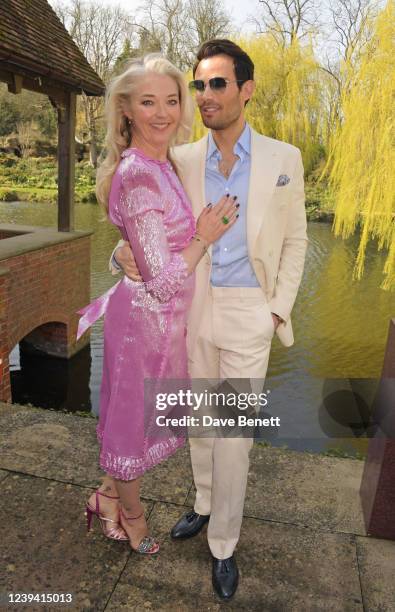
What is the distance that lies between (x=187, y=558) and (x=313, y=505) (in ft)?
2.54

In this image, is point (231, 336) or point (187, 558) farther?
point (187, 558)

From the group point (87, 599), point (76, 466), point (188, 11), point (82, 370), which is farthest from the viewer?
point (188, 11)

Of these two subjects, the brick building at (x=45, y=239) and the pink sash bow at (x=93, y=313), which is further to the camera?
the brick building at (x=45, y=239)

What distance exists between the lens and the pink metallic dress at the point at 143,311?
1.82 m

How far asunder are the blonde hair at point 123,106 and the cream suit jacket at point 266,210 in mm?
170

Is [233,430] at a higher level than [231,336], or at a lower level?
lower

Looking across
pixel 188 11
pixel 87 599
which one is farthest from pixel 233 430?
pixel 188 11

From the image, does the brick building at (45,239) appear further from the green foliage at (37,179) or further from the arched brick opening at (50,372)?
the green foliage at (37,179)

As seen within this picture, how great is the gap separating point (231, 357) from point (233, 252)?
1.44 ft

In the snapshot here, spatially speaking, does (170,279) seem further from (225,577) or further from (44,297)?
(44,297)

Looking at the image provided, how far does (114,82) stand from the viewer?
1.88 meters

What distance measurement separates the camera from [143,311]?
199 cm

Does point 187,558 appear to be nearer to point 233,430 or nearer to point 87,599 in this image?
point 87,599

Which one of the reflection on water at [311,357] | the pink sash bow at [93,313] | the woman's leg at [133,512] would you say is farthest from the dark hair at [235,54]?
the reflection on water at [311,357]
